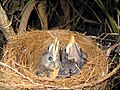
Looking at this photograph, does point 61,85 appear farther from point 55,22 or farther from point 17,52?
point 55,22

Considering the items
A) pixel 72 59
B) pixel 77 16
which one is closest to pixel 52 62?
pixel 72 59

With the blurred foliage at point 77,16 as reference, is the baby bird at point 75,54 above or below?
below

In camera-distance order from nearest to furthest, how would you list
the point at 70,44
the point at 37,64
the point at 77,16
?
the point at 70,44, the point at 37,64, the point at 77,16

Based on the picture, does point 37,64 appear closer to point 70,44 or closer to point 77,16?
point 70,44

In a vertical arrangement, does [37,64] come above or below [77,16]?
below

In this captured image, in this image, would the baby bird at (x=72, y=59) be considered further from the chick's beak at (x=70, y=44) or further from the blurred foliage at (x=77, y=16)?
the blurred foliage at (x=77, y=16)

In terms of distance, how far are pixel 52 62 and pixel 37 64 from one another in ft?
0.40

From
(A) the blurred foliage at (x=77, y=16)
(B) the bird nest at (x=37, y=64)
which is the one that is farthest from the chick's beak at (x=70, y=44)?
(A) the blurred foliage at (x=77, y=16)

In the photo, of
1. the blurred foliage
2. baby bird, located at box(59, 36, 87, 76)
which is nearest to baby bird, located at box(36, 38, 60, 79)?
baby bird, located at box(59, 36, 87, 76)

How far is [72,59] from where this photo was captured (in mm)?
1906

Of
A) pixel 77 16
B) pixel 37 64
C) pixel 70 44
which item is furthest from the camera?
pixel 77 16

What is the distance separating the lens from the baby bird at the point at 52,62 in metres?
1.87

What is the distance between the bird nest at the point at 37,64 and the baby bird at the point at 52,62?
0.16 ft

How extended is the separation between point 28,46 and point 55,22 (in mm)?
499
